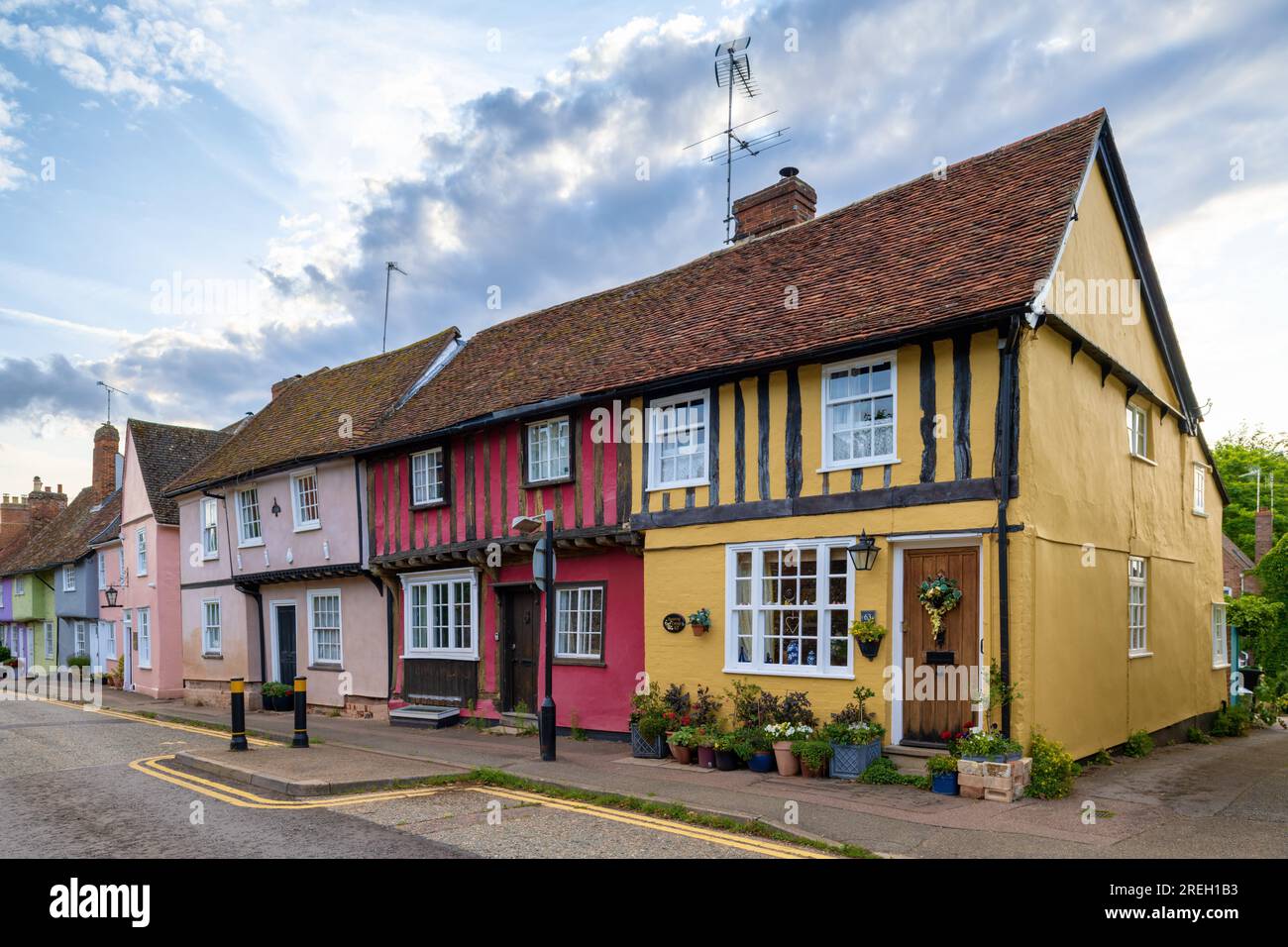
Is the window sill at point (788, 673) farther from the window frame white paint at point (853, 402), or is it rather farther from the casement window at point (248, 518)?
the casement window at point (248, 518)

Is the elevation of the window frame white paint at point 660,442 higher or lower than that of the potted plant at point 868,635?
higher

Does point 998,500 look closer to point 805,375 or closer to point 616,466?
point 805,375

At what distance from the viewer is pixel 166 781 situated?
1141 cm

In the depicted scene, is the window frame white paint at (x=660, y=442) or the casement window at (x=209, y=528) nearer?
the window frame white paint at (x=660, y=442)

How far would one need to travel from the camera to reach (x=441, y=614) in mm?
18609

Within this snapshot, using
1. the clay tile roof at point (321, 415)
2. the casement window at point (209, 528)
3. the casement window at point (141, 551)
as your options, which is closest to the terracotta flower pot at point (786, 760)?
the clay tile roof at point (321, 415)

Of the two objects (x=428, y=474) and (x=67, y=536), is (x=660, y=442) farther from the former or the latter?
(x=67, y=536)

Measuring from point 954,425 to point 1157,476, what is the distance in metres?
6.57

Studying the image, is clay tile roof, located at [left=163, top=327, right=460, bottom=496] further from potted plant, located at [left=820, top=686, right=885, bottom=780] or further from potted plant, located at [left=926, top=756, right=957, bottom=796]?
potted plant, located at [left=926, top=756, right=957, bottom=796]

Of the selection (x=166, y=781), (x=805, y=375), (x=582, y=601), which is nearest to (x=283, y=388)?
(x=582, y=601)

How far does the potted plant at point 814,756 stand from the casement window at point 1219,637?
10755 millimetres

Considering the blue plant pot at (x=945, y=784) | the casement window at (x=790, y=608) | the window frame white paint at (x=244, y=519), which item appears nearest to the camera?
the blue plant pot at (x=945, y=784)

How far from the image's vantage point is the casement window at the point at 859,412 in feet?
38.4
